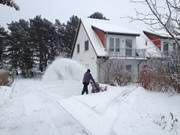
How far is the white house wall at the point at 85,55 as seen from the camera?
2933cm

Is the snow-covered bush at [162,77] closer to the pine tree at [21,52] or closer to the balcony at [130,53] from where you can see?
the balcony at [130,53]

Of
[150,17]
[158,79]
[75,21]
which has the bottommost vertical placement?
[158,79]

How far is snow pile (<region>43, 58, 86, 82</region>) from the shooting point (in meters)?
29.3

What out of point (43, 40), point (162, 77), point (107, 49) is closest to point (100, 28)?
point (107, 49)

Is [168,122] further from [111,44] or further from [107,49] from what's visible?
[111,44]

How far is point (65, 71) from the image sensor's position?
99.3 feet

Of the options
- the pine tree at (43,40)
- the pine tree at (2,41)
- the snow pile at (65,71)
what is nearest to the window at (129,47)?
the snow pile at (65,71)

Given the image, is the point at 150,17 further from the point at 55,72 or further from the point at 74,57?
the point at 74,57

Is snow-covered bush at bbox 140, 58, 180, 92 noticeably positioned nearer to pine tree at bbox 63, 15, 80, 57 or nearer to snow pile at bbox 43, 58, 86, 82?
snow pile at bbox 43, 58, 86, 82

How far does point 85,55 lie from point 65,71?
336cm

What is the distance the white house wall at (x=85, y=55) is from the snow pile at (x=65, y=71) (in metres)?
1.09

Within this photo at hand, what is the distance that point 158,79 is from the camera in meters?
11.7

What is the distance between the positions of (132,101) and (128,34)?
19.7 meters

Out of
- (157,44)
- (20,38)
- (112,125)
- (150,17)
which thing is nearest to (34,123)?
(112,125)
